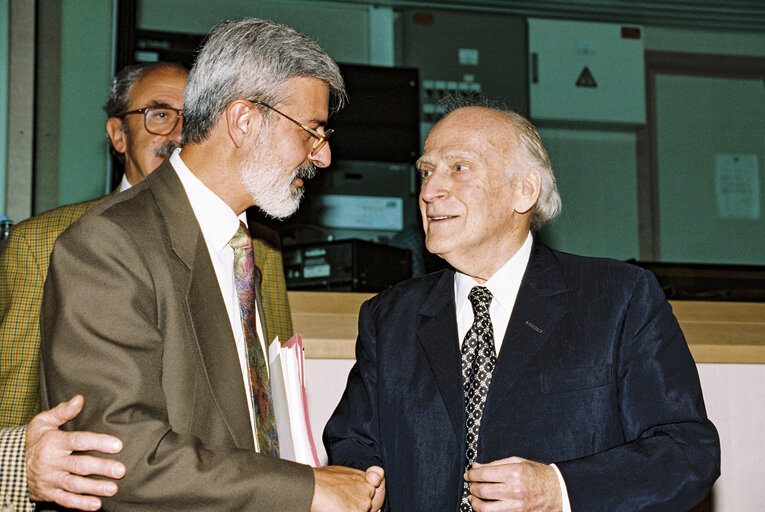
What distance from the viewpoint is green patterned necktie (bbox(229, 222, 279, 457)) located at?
63.7 inches

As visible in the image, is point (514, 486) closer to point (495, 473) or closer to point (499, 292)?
point (495, 473)

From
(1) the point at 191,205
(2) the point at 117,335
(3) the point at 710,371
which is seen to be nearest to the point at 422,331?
(1) the point at 191,205

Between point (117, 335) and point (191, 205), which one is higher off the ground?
point (191, 205)

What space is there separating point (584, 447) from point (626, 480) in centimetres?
13

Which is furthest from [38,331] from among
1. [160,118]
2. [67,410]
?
[67,410]

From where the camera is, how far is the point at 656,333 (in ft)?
5.64

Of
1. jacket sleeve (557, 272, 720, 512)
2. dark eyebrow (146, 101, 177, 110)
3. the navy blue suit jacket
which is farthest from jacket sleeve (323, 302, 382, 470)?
dark eyebrow (146, 101, 177, 110)

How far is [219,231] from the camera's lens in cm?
171

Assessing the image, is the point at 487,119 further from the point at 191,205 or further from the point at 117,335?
the point at 117,335

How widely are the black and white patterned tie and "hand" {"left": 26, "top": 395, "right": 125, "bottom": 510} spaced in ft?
2.30

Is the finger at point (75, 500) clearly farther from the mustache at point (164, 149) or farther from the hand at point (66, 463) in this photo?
the mustache at point (164, 149)

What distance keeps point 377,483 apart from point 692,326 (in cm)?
155

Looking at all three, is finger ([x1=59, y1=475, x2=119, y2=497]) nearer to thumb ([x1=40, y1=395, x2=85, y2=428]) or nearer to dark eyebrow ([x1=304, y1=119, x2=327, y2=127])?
thumb ([x1=40, y1=395, x2=85, y2=428])

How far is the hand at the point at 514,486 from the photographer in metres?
1.53
